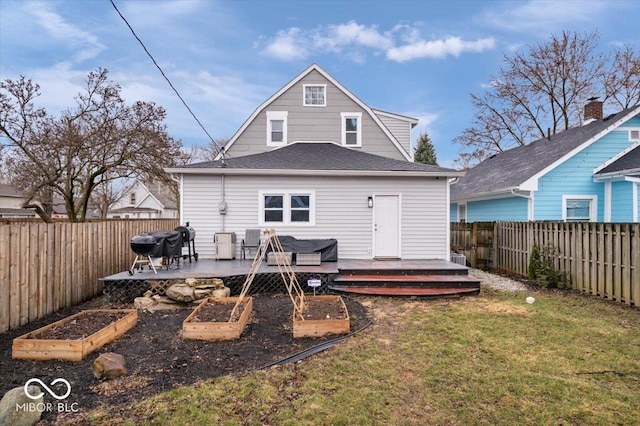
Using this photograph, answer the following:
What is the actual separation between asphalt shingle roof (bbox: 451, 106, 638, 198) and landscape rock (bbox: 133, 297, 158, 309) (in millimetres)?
11185

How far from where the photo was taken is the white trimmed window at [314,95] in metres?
13.0

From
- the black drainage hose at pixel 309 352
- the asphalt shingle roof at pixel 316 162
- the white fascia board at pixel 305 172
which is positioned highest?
the asphalt shingle roof at pixel 316 162

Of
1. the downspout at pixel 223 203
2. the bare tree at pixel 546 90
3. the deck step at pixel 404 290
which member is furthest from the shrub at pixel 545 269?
the bare tree at pixel 546 90

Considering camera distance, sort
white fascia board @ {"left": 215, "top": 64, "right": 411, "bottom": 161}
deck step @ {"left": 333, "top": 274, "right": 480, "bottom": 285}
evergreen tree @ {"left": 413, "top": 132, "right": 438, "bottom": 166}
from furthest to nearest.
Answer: evergreen tree @ {"left": 413, "top": 132, "right": 438, "bottom": 166}
white fascia board @ {"left": 215, "top": 64, "right": 411, "bottom": 161}
deck step @ {"left": 333, "top": 274, "right": 480, "bottom": 285}

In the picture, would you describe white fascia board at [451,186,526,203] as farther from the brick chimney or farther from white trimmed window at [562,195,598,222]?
the brick chimney

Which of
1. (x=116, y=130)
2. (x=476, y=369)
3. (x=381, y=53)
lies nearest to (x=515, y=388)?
(x=476, y=369)

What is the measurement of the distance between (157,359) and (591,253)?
8.49 m

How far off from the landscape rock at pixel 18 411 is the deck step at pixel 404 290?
216 inches

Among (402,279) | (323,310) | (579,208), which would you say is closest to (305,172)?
(402,279)

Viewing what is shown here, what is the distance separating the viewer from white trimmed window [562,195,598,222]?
1105cm

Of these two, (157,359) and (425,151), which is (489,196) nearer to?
(157,359)

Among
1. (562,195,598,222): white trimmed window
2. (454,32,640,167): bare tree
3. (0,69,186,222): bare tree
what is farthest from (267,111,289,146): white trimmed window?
(454,32,640,167): bare tree

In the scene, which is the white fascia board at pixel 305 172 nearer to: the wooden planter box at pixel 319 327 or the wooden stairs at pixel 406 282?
the wooden stairs at pixel 406 282

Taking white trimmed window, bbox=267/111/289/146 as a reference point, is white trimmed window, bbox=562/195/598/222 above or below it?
below
